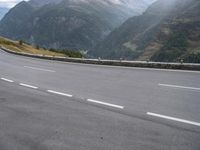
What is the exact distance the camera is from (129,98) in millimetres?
9586

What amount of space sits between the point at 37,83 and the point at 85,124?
7.18 metres

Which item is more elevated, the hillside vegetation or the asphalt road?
the asphalt road

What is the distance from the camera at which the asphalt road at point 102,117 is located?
574 cm

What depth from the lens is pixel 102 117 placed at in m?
7.43

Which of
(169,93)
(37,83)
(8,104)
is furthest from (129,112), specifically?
(37,83)

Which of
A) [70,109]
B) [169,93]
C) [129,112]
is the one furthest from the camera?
[169,93]

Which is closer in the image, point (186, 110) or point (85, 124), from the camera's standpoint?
point (85, 124)

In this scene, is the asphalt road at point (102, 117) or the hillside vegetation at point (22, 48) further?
the hillside vegetation at point (22, 48)

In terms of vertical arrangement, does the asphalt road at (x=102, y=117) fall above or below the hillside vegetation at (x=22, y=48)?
above

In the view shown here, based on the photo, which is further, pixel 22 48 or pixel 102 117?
pixel 22 48

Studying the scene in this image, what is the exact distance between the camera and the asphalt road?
226 inches

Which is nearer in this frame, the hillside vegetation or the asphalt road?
the asphalt road

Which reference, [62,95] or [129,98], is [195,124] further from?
[62,95]

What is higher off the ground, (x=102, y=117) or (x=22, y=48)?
(x=102, y=117)
